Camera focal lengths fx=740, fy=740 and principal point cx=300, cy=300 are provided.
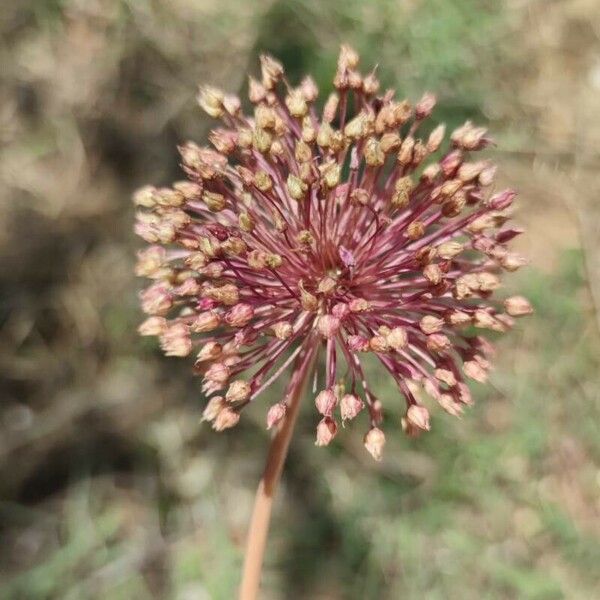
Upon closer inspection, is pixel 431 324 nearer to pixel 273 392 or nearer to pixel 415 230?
pixel 415 230

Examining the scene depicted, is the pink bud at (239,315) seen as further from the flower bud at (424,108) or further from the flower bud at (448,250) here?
the flower bud at (424,108)

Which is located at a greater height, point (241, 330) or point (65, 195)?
point (65, 195)

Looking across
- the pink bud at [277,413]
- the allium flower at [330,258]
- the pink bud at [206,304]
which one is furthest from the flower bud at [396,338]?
the pink bud at [206,304]

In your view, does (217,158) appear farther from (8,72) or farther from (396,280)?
(8,72)

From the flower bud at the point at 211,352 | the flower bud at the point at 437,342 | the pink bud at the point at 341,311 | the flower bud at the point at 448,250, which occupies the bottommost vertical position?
the flower bud at the point at 211,352

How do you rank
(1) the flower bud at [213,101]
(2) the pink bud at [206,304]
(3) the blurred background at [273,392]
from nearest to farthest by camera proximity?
1. (2) the pink bud at [206,304]
2. (1) the flower bud at [213,101]
3. (3) the blurred background at [273,392]

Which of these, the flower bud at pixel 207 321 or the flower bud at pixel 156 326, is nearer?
the flower bud at pixel 207 321

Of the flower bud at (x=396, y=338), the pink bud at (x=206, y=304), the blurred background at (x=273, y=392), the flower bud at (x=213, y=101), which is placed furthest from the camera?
the blurred background at (x=273, y=392)

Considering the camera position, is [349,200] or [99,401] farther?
[99,401]

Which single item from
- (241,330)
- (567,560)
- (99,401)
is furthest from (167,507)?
(241,330)
